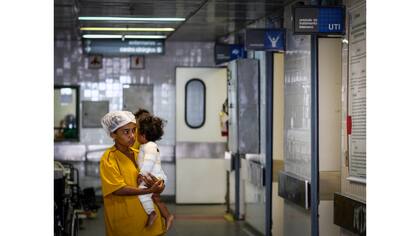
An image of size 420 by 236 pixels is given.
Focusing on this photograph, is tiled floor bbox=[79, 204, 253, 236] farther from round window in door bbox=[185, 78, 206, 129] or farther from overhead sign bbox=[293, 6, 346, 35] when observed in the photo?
overhead sign bbox=[293, 6, 346, 35]

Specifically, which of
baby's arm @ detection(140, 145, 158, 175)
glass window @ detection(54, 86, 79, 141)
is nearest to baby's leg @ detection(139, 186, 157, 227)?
baby's arm @ detection(140, 145, 158, 175)

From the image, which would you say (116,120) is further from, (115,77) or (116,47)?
(115,77)

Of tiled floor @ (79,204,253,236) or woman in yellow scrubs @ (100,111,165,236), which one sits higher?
woman in yellow scrubs @ (100,111,165,236)

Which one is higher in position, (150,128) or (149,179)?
(150,128)

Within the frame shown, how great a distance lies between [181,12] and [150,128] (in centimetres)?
542

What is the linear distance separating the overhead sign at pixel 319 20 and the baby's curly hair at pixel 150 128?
268 cm

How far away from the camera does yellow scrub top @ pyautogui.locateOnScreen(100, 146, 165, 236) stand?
5.08m

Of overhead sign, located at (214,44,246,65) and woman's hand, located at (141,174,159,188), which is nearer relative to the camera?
woman's hand, located at (141,174,159,188)

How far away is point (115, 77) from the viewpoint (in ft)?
50.9

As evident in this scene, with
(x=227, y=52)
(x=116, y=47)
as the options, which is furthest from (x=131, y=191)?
(x=116, y=47)

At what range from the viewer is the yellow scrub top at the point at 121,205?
16.7ft

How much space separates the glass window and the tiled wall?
0.11 meters

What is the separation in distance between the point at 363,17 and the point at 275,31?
8.99 feet
